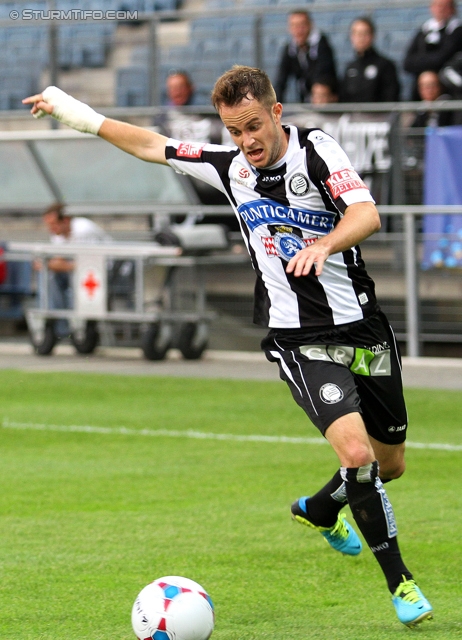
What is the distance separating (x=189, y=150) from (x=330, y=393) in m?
1.42

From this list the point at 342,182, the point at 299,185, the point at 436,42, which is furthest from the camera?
the point at 436,42

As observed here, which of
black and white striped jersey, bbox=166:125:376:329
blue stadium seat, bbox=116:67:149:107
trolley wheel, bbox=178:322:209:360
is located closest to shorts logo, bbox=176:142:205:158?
black and white striped jersey, bbox=166:125:376:329

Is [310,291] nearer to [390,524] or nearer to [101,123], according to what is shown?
[390,524]

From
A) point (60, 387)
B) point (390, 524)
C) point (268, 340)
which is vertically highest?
point (268, 340)

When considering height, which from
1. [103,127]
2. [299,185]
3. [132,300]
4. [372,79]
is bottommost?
[132,300]

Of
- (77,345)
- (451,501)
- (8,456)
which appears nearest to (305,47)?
(77,345)

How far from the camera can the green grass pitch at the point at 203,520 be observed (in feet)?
15.8

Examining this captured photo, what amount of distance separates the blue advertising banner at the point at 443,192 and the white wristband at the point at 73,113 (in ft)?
26.5

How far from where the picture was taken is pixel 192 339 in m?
14.5

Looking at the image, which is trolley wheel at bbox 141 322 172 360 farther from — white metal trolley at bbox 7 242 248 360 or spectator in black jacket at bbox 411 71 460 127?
spectator in black jacket at bbox 411 71 460 127

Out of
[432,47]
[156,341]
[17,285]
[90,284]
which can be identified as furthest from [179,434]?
[17,285]

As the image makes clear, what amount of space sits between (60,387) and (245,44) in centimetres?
607

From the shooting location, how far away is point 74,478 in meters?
7.89

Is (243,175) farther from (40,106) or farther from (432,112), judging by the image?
(432,112)
